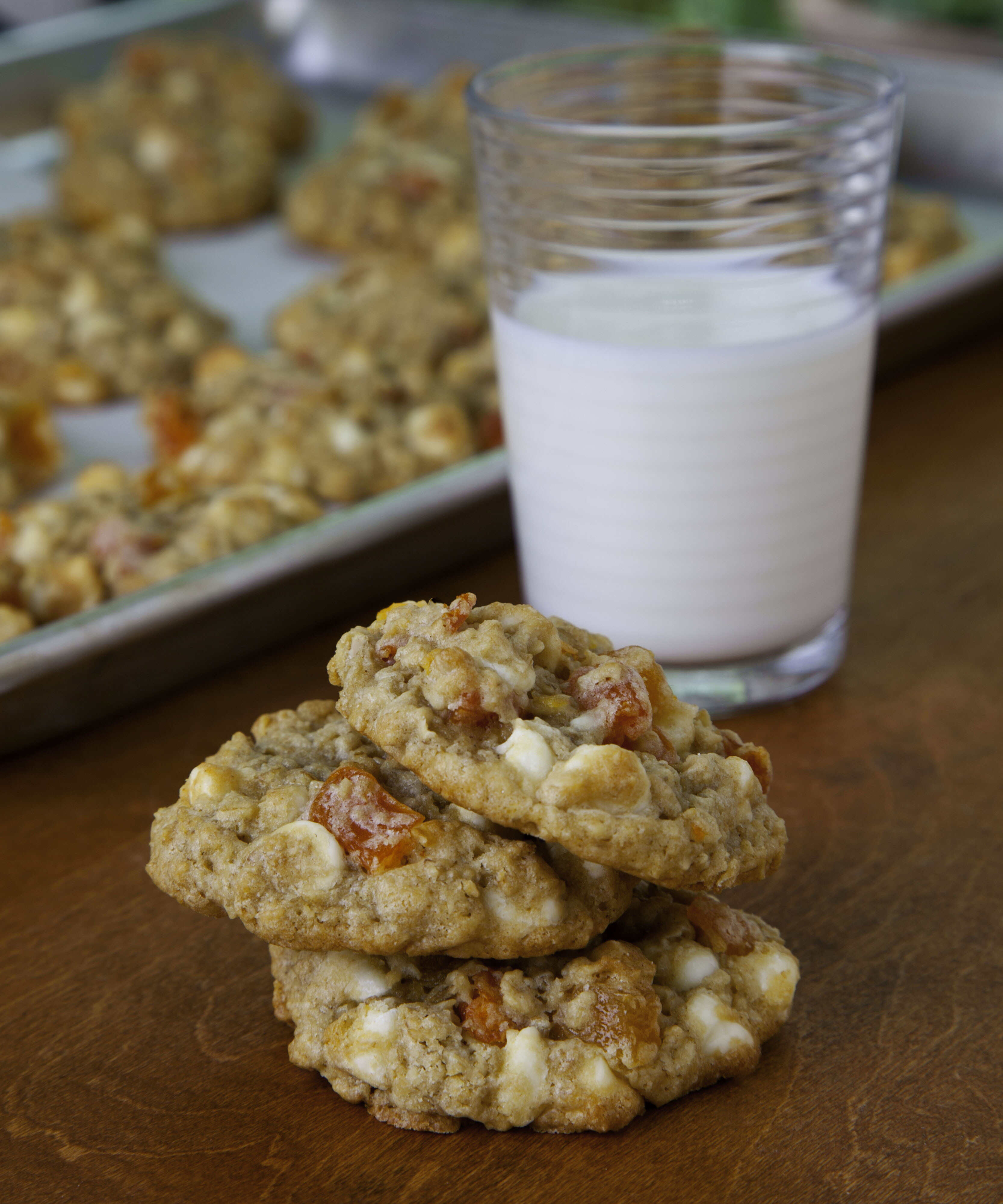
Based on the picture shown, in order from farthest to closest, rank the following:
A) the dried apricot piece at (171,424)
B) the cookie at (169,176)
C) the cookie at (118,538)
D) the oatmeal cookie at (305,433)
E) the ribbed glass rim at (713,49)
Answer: the cookie at (169,176)
the dried apricot piece at (171,424)
the oatmeal cookie at (305,433)
the cookie at (118,538)
the ribbed glass rim at (713,49)

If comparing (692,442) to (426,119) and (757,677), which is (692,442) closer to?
(757,677)

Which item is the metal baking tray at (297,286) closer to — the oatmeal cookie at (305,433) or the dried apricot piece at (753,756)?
the oatmeal cookie at (305,433)

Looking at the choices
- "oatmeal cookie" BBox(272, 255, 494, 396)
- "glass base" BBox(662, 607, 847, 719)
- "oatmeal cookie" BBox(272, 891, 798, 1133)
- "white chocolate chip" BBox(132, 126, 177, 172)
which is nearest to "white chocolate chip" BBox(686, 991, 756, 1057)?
"oatmeal cookie" BBox(272, 891, 798, 1133)

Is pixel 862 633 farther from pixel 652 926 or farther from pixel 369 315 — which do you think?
pixel 369 315

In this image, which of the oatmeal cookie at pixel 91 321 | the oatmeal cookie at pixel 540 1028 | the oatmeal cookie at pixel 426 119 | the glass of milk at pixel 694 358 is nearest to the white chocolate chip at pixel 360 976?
the oatmeal cookie at pixel 540 1028

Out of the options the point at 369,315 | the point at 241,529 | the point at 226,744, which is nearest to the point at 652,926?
the point at 226,744

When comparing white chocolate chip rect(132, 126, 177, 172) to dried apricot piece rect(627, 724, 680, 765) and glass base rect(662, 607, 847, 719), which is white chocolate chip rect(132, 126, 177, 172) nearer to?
glass base rect(662, 607, 847, 719)

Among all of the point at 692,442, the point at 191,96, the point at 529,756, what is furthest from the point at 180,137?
the point at 529,756
